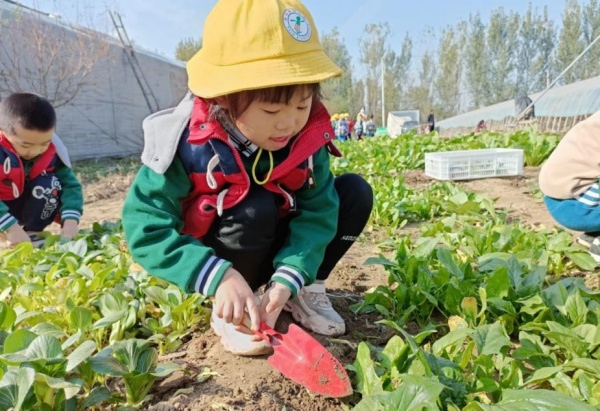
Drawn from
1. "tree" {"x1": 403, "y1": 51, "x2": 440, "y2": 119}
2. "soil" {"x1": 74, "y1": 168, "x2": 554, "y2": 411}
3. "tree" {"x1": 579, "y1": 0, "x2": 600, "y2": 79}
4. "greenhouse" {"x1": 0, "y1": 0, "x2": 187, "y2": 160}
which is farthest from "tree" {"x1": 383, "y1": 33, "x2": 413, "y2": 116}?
"soil" {"x1": 74, "y1": 168, "x2": 554, "y2": 411}

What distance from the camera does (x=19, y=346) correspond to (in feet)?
4.50

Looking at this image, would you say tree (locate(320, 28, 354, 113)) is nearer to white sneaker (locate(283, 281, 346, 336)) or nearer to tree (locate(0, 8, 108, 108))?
tree (locate(0, 8, 108, 108))

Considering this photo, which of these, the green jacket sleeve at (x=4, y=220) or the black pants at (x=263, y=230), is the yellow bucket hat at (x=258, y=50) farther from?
the green jacket sleeve at (x=4, y=220)

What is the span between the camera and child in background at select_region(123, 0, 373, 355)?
1.37 meters

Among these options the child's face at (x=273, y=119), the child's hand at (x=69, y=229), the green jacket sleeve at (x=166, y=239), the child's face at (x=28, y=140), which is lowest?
the child's hand at (x=69, y=229)

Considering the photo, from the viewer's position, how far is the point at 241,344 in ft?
5.08

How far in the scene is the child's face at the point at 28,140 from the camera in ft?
10.3

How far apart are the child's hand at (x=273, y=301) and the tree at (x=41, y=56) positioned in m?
9.93

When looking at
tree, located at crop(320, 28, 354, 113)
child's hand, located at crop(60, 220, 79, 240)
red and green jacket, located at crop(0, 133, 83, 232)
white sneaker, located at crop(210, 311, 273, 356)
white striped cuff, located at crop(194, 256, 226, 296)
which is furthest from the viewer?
tree, located at crop(320, 28, 354, 113)

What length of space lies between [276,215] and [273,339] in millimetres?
447

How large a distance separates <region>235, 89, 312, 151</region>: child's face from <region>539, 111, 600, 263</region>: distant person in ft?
5.31

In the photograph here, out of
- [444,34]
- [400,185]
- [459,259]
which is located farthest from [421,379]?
[444,34]

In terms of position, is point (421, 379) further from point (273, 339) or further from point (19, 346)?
point (19, 346)

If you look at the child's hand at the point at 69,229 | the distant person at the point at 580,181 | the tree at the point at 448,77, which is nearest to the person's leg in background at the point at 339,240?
the distant person at the point at 580,181
